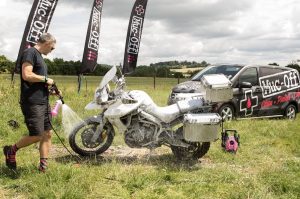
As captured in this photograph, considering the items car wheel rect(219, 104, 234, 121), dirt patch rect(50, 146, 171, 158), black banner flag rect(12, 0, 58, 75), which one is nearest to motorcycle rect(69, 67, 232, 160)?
dirt patch rect(50, 146, 171, 158)

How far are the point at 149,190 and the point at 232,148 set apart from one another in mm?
2794

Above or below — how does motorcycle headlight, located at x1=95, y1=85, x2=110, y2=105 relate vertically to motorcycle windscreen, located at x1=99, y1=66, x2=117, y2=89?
below

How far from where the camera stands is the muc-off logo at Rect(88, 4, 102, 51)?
674 inches

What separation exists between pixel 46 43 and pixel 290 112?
30.8ft

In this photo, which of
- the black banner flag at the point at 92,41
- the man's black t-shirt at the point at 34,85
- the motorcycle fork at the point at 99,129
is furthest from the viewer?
the black banner flag at the point at 92,41

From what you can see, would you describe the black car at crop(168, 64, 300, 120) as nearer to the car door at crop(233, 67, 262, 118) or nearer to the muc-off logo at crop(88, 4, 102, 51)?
the car door at crop(233, 67, 262, 118)

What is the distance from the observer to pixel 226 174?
568 cm

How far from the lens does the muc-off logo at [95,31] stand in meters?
17.1

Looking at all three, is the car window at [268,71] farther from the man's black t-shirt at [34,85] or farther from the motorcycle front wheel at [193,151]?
the man's black t-shirt at [34,85]

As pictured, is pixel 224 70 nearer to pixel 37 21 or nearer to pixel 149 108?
pixel 149 108

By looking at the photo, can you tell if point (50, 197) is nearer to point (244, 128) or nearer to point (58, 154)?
point (58, 154)

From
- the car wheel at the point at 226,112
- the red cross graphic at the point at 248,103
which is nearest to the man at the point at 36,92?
the car wheel at the point at 226,112

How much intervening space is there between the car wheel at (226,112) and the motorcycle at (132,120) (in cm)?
433

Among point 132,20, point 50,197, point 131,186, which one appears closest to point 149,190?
point 131,186
